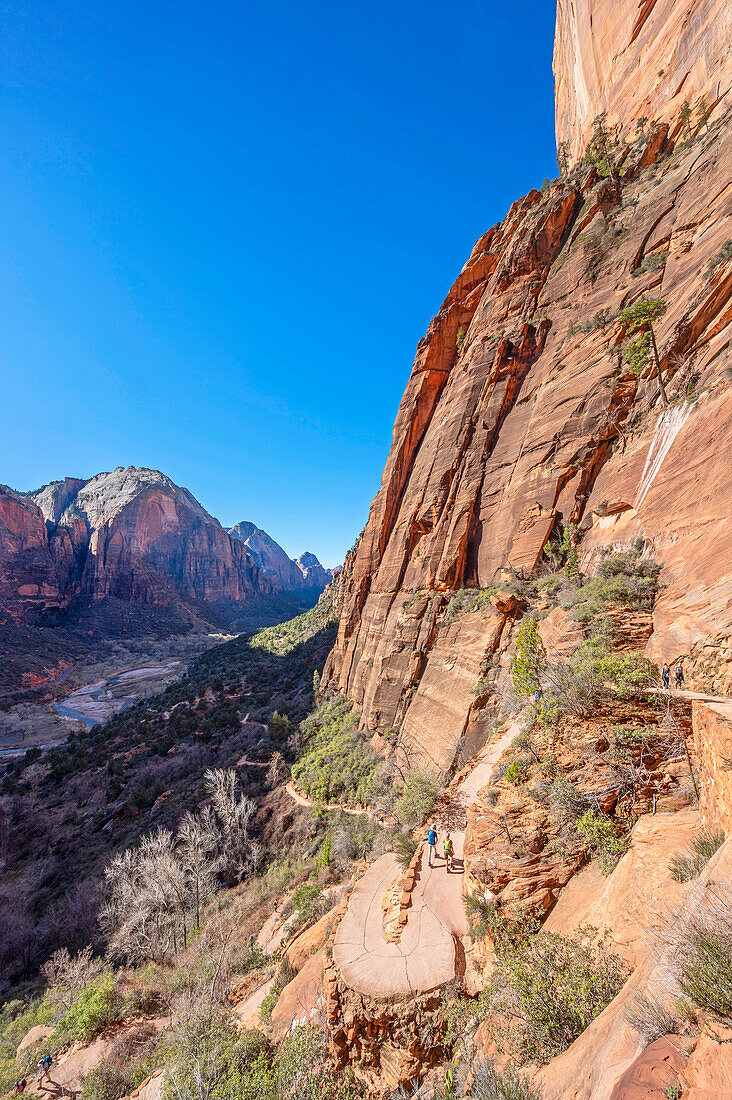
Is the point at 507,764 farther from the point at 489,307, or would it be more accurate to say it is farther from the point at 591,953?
the point at 489,307

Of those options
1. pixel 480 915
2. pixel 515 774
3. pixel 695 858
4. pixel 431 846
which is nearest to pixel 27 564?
pixel 431 846

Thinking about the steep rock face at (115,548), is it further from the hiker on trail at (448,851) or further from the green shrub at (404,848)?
the hiker on trail at (448,851)

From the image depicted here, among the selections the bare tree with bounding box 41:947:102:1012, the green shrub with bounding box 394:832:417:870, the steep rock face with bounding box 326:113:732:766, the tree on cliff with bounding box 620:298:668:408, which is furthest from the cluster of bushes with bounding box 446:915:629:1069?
the bare tree with bounding box 41:947:102:1012

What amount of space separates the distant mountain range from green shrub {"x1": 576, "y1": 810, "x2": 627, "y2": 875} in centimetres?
8789

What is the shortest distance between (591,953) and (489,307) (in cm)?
2349

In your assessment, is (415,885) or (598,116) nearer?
(415,885)

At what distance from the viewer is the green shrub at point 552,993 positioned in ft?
13.6

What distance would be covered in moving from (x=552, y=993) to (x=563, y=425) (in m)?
14.6

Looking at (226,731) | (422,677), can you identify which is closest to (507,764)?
(422,677)

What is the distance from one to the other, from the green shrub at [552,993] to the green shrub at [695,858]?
1.30 m

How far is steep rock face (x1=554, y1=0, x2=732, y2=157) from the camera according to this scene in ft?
42.0

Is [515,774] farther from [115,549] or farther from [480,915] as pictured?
[115,549]

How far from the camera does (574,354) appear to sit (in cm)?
1434

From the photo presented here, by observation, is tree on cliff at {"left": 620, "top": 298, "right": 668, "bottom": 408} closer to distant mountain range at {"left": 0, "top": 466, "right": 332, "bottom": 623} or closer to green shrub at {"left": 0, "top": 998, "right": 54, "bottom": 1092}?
green shrub at {"left": 0, "top": 998, "right": 54, "bottom": 1092}
